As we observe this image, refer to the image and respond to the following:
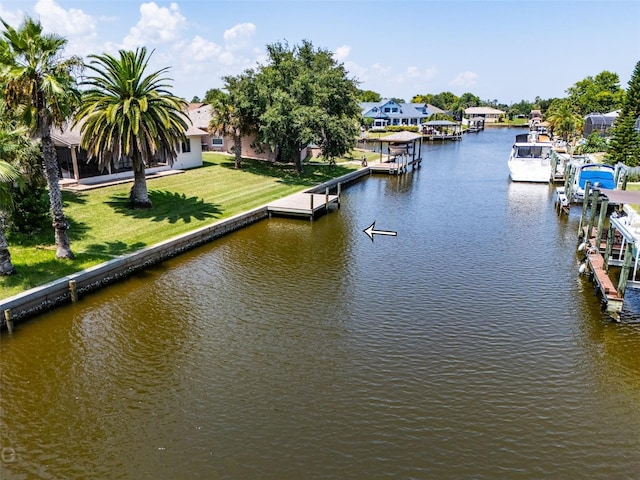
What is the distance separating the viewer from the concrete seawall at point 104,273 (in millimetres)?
16500

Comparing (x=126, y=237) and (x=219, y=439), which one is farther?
(x=126, y=237)

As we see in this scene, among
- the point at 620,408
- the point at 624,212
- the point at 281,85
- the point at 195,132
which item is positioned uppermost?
the point at 281,85

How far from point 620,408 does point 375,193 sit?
3107cm

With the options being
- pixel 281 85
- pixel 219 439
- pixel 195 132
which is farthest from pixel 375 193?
pixel 219 439

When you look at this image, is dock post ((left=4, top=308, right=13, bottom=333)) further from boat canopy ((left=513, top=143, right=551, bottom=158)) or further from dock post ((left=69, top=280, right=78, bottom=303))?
boat canopy ((left=513, top=143, right=551, bottom=158))

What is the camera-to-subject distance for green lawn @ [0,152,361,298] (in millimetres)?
19391

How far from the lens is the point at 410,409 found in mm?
12203

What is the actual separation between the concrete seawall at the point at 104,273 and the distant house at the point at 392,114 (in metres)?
89.0

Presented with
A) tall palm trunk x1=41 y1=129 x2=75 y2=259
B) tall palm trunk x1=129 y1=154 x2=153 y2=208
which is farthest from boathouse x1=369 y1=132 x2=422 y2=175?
tall palm trunk x1=41 y1=129 x2=75 y2=259

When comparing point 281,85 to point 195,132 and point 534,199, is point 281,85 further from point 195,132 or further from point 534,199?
point 534,199

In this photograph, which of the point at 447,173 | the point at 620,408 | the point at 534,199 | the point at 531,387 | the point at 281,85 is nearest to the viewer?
the point at 620,408

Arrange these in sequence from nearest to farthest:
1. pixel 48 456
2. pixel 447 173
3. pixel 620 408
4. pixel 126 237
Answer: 1. pixel 48 456
2. pixel 620 408
3. pixel 126 237
4. pixel 447 173

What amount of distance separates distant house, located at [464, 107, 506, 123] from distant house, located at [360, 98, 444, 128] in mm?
33366

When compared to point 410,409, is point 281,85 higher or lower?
higher
